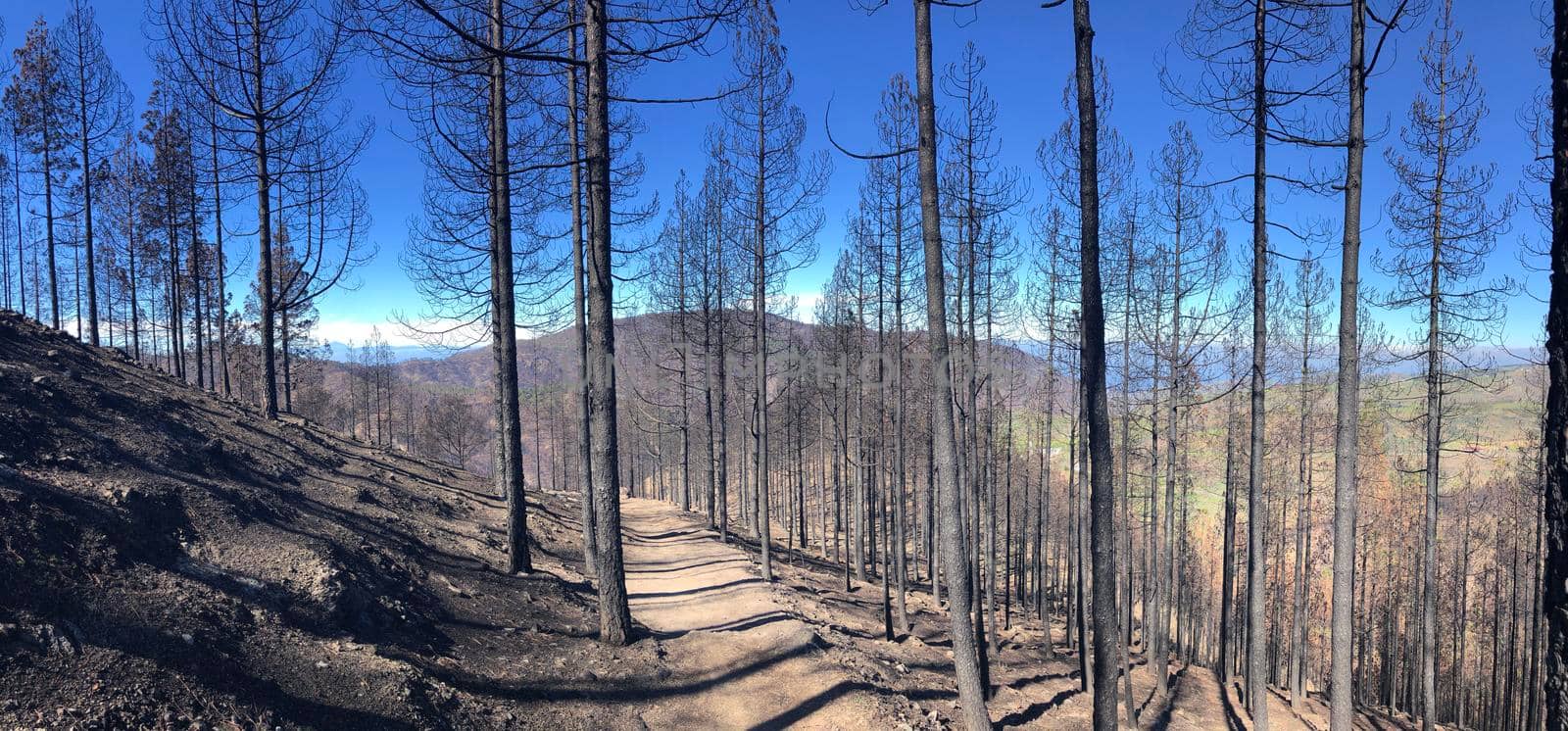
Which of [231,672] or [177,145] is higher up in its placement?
[177,145]

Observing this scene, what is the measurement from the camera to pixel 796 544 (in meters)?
27.6

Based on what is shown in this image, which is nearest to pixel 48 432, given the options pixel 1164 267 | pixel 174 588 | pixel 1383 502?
pixel 174 588

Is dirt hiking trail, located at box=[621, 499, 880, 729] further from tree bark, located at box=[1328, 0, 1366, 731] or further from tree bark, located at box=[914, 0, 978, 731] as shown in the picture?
tree bark, located at box=[1328, 0, 1366, 731]

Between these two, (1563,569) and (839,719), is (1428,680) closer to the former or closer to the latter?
(839,719)

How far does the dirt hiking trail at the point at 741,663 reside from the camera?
6.63m

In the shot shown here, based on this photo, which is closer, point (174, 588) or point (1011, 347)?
point (174, 588)

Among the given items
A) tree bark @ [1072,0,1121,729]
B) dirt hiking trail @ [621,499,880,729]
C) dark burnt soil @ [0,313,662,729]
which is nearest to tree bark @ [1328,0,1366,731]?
tree bark @ [1072,0,1121,729]

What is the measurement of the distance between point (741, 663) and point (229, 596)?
5.35m

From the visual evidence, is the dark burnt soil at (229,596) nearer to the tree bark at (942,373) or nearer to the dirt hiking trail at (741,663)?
the dirt hiking trail at (741,663)

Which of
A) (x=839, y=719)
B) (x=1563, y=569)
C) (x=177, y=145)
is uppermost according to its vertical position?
(x=177, y=145)

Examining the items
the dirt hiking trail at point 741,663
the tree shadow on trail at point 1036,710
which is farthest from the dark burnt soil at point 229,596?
the tree shadow on trail at point 1036,710

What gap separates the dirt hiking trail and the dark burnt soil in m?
0.62

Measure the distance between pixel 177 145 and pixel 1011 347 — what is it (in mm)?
27187

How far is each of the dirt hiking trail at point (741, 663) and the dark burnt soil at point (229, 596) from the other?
2.05 feet
